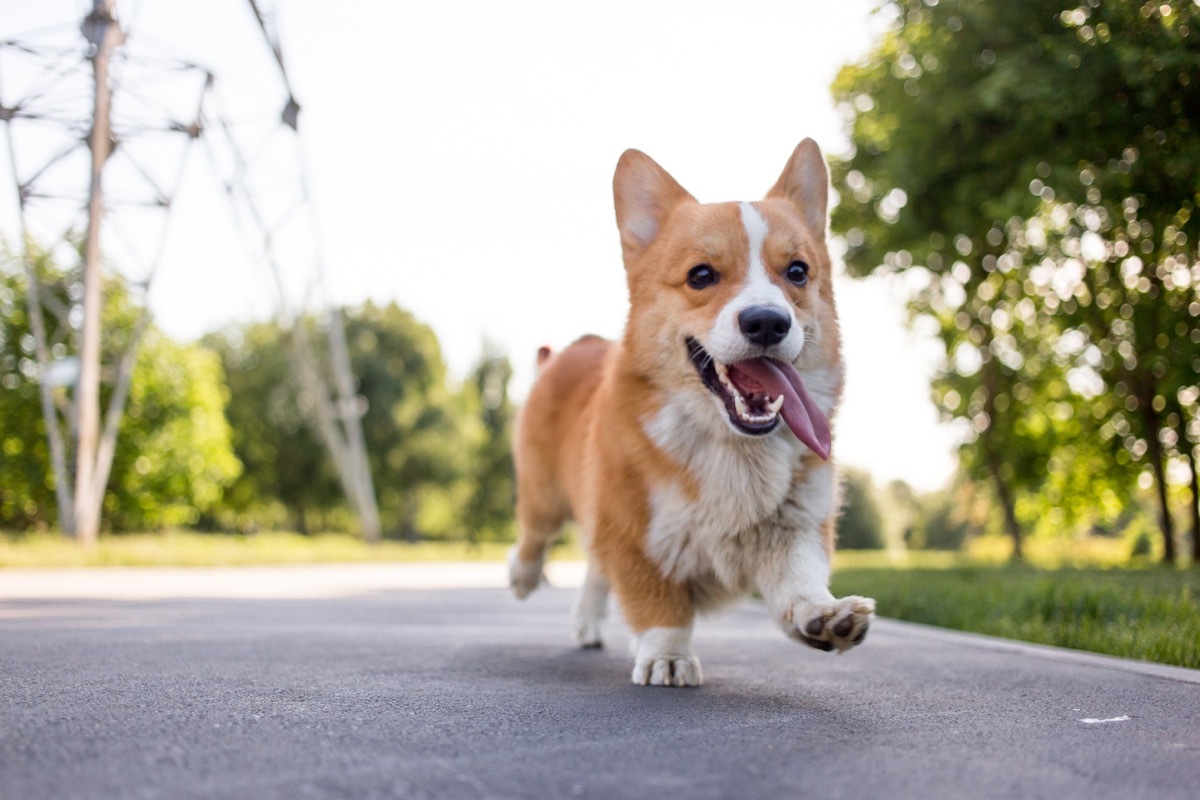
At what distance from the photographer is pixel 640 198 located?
4508mm

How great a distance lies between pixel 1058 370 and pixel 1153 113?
10940 mm

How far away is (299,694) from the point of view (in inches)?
130

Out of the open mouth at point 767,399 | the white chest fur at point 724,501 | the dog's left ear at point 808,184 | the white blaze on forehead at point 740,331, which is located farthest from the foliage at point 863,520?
the white blaze on forehead at point 740,331

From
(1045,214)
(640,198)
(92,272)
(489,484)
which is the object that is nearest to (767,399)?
(640,198)

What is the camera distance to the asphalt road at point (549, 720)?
219cm

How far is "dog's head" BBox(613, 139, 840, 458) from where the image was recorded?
12.1ft

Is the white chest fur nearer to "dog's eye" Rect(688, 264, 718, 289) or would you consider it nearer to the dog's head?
the dog's head

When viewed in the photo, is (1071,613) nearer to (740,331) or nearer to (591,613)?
(591,613)

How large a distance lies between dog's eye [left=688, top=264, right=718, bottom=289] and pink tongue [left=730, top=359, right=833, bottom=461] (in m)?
0.34

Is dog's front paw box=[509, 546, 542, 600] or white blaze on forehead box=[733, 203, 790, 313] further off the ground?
white blaze on forehead box=[733, 203, 790, 313]

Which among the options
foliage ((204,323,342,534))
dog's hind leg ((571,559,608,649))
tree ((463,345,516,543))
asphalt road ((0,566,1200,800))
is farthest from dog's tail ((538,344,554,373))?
foliage ((204,323,342,534))

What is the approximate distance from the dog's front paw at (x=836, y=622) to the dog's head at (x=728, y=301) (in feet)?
2.02

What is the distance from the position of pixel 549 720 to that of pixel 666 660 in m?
1.02

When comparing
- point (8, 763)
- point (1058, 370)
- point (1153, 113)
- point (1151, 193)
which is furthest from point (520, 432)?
point (1058, 370)
